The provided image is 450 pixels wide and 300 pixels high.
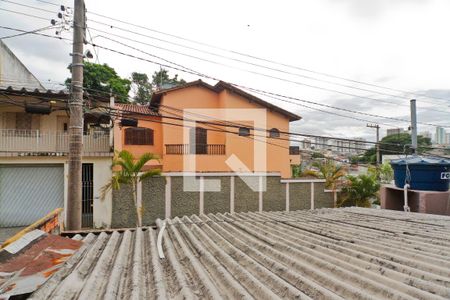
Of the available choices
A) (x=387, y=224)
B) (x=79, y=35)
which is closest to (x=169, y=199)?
(x=79, y=35)

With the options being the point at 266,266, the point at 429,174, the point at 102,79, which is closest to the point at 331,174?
the point at 429,174

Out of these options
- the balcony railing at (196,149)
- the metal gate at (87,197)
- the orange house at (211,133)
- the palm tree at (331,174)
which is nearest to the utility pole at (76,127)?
the metal gate at (87,197)

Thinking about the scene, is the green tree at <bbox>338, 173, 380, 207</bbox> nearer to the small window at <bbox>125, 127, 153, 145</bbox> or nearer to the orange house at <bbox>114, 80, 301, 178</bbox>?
the orange house at <bbox>114, 80, 301, 178</bbox>

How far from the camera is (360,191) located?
625 inches

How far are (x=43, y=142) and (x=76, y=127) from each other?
8465 mm

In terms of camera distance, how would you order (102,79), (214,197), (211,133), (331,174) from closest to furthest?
(214,197) < (331,174) < (211,133) < (102,79)

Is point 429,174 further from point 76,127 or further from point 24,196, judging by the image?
point 24,196

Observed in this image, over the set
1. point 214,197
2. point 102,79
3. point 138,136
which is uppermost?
point 102,79

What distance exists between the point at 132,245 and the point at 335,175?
14.2 m

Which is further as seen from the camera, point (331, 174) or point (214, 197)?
point (331, 174)

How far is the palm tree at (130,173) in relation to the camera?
1260 cm

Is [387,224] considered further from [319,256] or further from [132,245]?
[132,245]

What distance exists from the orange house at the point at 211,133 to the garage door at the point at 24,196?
592 cm

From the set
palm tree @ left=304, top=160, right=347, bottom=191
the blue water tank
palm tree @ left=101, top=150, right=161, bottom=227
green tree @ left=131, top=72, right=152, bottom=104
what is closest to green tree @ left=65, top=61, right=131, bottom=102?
green tree @ left=131, top=72, right=152, bottom=104
